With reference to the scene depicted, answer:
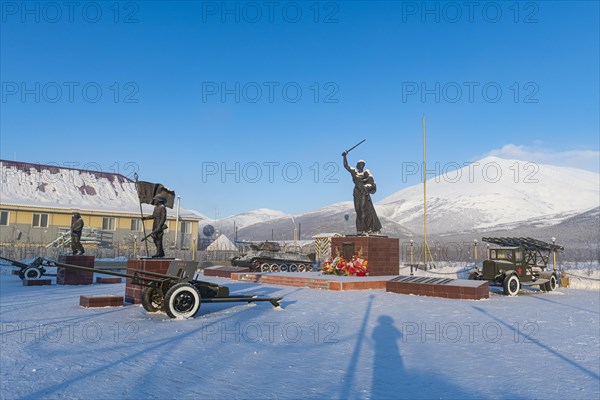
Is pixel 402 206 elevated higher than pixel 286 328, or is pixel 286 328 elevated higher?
pixel 402 206

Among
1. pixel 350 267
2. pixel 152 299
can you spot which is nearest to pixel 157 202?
pixel 152 299

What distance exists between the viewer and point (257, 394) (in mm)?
4176

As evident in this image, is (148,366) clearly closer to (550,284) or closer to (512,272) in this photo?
(512,272)

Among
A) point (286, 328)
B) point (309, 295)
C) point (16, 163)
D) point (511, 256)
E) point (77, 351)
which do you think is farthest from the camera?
point (16, 163)

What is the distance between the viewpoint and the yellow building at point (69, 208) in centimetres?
3238

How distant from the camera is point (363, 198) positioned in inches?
730

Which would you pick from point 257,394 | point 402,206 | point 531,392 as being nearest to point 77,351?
point 257,394

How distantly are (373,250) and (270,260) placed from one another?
9.13m

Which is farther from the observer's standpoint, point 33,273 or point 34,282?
point 33,273

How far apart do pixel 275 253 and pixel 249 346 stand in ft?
63.5

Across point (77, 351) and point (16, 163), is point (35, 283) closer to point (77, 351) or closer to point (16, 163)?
point (77, 351)

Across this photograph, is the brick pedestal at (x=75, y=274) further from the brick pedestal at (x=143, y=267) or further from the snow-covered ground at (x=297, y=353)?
the brick pedestal at (x=143, y=267)

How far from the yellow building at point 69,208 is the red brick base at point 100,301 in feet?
72.5

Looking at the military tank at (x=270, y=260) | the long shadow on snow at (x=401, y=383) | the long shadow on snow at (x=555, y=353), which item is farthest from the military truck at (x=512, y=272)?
the military tank at (x=270, y=260)
